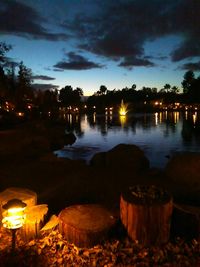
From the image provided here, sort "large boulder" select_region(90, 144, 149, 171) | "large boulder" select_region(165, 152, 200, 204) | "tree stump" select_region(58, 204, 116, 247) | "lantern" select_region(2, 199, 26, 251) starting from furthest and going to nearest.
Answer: "large boulder" select_region(90, 144, 149, 171) → "large boulder" select_region(165, 152, 200, 204) → "tree stump" select_region(58, 204, 116, 247) → "lantern" select_region(2, 199, 26, 251)

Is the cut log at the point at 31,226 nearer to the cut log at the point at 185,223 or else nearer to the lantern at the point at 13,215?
the lantern at the point at 13,215

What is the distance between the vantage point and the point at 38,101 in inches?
1945

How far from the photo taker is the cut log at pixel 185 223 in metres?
4.82

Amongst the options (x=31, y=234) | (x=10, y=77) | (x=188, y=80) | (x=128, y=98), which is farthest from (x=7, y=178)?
(x=128, y=98)

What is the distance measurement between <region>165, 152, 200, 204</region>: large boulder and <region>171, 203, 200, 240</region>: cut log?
12.3 feet

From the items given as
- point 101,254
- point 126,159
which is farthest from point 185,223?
point 126,159

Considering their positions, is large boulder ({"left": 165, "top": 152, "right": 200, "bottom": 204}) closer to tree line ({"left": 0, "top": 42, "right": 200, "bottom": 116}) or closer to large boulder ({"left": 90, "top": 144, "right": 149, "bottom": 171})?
large boulder ({"left": 90, "top": 144, "right": 149, "bottom": 171})

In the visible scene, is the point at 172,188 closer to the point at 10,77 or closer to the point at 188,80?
the point at 10,77

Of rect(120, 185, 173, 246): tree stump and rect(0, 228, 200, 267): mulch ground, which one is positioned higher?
rect(120, 185, 173, 246): tree stump

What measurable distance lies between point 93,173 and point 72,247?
6101 mm

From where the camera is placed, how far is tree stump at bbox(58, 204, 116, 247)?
4.32 m

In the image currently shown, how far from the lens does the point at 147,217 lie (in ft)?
14.3

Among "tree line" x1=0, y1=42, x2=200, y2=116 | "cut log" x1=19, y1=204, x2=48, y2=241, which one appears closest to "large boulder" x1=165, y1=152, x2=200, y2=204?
"cut log" x1=19, y1=204, x2=48, y2=241

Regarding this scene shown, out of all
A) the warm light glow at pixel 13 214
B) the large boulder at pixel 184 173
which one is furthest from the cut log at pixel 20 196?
the large boulder at pixel 184 173
